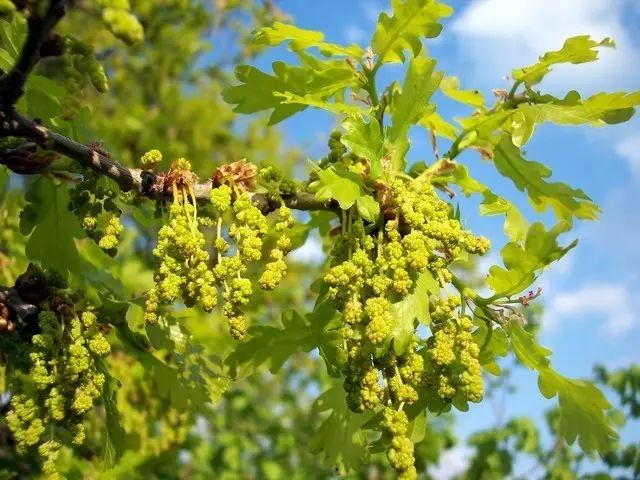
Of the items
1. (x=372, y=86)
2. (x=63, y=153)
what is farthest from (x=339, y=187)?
(x=63, y=153)

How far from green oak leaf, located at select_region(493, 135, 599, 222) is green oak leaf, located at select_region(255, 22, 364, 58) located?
0.43m

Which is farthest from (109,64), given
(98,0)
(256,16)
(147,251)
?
(98,0)

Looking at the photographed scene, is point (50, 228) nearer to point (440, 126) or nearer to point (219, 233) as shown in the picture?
point (219, 233)

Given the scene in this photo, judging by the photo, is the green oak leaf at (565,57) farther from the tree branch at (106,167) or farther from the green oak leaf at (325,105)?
the tree branch at (106,167)

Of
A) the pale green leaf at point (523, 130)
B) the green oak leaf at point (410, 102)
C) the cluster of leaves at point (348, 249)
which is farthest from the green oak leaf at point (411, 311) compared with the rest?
the pale green leaf at point (523, 130)

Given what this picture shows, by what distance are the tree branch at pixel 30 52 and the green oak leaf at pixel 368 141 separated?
648mm

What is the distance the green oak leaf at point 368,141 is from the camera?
1.53 m

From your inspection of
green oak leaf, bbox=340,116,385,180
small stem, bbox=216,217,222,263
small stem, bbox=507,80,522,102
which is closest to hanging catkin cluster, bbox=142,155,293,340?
small stem, bbox=216,217,222,263

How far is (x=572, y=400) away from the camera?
167 centimetres

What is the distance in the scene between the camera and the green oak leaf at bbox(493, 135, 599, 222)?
5.99ft

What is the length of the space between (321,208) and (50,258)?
0.65 m

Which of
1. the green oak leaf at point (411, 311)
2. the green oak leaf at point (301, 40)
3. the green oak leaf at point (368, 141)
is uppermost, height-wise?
the green oak leaf at point (301, 40)

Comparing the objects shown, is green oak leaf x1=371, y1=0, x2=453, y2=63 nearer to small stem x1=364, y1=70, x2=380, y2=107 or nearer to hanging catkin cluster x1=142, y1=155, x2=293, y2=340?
small stem x1=364, y1=70, x2=380, y2=107

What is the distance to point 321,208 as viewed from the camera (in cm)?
167
